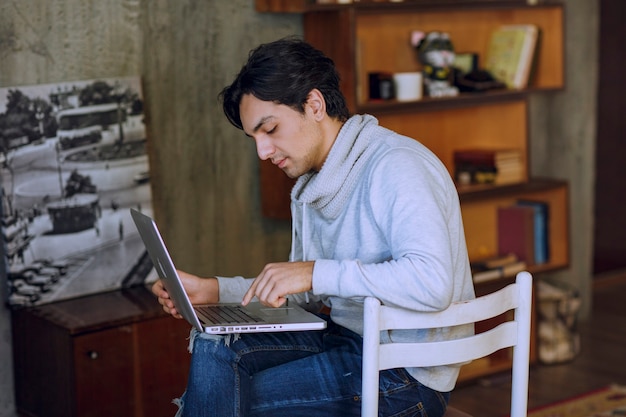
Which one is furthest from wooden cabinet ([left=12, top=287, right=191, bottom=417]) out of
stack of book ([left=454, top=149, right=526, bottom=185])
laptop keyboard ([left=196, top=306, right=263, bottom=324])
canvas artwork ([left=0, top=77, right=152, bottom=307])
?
stack of book ([left=454, top=149, right=526, bottom=185])

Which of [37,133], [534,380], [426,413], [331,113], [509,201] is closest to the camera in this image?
[426,413]

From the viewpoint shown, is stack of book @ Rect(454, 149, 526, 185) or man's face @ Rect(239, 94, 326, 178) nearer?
man's face @ Rect(239, 94, 326, 178)

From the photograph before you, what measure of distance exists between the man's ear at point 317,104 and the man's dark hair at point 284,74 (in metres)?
0.01

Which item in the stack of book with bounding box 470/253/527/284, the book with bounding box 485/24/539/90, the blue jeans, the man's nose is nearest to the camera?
the blue jeans

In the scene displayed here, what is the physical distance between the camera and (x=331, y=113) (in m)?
2.29

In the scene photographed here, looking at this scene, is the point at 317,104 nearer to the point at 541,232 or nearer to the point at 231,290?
the point at 231,290

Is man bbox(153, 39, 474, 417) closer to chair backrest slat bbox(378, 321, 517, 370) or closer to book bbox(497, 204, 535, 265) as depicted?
chair backrest slat bbox(378, 321, 517, 370)

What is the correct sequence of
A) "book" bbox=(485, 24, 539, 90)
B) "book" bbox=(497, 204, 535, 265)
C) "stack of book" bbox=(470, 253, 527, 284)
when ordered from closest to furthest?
1. "stack of book" bbox=(470, 253, 527, 284)
2. "book" bbox=(485, 24, 539, 90)
3. "book" bbox=(497, 204, 535, 265)

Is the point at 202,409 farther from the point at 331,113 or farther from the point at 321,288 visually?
the point at 331,113

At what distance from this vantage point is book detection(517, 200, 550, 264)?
4.46 m

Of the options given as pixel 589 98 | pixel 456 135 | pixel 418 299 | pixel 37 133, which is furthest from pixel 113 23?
pixel 589 98

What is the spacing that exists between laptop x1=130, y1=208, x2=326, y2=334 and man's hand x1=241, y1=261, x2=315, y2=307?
0.35 ft

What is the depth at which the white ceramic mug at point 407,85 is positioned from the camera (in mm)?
3934

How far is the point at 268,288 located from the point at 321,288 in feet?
0.35
